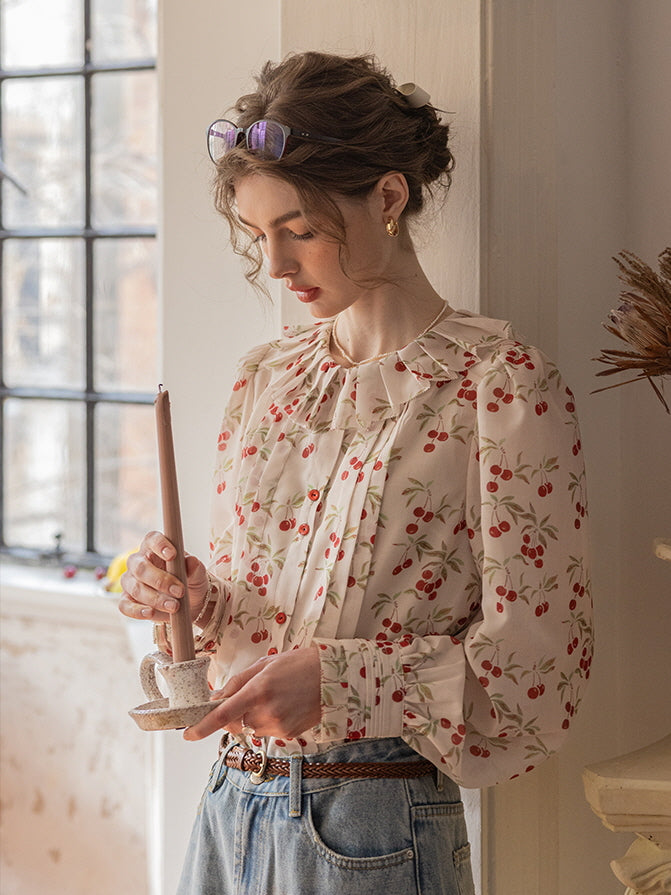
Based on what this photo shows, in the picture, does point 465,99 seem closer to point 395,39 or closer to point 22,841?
point 395,39

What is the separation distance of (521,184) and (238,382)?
0.48m

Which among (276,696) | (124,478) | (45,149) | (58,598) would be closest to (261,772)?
(276,696)

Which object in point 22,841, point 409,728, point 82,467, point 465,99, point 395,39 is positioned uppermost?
point 395,39

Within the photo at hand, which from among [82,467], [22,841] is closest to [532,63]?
[82,467]

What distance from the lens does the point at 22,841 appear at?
2.54 metres

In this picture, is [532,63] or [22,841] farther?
[22,841]

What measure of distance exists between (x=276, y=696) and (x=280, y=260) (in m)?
0.50

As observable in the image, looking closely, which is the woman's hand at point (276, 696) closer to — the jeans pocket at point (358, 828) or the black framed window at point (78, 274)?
the jeans pocket at point (358, 828)

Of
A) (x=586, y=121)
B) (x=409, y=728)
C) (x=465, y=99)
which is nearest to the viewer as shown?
(x=409, y=728)

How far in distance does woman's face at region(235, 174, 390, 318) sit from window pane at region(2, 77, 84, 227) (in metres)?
1.45

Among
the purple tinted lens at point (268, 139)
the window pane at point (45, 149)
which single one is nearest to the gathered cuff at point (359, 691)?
the purple tinted lens at point (268, 139)

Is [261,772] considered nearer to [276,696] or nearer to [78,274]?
[276,696]

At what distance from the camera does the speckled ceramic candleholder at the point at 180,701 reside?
1.05 metres

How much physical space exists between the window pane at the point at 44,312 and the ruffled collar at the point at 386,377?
4.53ft
